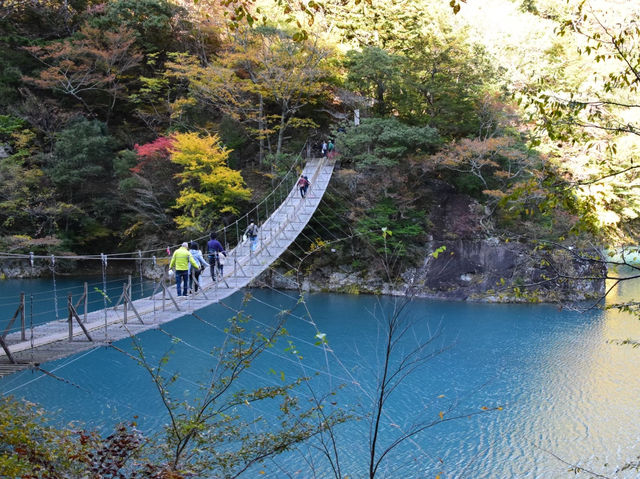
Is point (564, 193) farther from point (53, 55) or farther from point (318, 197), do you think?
point (53, 55)

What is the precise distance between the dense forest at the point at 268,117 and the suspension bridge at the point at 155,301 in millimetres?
571

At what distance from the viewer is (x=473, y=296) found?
398 inches

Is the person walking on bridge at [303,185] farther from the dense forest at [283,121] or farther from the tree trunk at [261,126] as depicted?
Answer: the tree trunk at [261,126]

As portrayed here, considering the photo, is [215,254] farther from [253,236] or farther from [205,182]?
[205,182]

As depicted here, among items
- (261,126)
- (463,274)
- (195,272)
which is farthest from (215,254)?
(463,274)

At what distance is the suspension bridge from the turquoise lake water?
37cm

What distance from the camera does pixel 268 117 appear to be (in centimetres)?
1147

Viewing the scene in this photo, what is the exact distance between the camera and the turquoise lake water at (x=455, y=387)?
14.5ft

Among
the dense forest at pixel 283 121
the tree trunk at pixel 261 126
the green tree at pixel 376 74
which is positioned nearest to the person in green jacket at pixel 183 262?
the dense forest at pixel 283 121

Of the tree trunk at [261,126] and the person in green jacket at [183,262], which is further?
the tree trunk at [261,126]

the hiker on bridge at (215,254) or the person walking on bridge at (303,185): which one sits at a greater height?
the person walking on bridge at (303,185)

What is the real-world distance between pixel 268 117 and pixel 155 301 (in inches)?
273

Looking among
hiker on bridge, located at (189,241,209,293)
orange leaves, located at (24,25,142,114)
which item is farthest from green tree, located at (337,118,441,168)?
orange leaves, located at (24,25,142,114)

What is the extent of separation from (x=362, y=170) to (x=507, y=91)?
3283 millimetres
